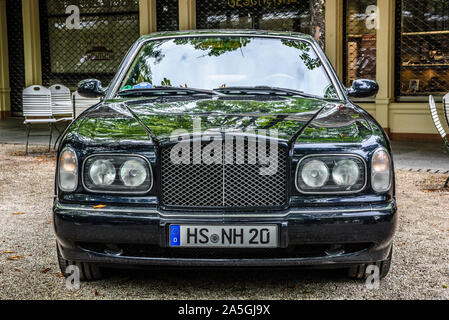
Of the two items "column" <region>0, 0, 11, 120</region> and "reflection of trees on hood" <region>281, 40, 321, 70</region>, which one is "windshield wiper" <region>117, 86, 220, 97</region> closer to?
"reflection of trees on hood" <region>281, 40, 321, 70</region>

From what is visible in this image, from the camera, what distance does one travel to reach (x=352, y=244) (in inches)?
128

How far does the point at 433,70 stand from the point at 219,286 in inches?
361

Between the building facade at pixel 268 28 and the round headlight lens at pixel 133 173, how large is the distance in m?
6.05

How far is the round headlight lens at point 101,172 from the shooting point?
3.21 meters

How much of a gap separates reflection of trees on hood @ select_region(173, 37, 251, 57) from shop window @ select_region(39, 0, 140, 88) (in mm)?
10744

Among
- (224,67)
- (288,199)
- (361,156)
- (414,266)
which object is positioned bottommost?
(414,266)

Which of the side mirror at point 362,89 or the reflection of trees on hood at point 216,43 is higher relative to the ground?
the reflection of trees on hood at point 216,43

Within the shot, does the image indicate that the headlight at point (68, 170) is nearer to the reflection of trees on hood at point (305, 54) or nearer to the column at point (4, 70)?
the reflection of trees on hood at point (305, 54)

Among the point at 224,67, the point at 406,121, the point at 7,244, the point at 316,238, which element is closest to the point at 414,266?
the point at 316,238

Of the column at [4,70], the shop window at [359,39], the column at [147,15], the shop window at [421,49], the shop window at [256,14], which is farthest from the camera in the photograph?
the column at [4,70]

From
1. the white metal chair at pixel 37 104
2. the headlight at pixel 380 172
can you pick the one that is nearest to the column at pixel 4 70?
the white metal chair at pixel 37 104

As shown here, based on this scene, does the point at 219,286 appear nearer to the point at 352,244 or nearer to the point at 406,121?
the point at 352,244

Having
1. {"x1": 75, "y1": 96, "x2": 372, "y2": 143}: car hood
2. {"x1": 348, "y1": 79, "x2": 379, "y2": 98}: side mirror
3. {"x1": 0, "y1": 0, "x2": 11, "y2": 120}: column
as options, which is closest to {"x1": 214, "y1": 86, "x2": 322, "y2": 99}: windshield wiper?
{"x1": 75, "y1": 96, "x2": 372, "y2": 143}: car hood

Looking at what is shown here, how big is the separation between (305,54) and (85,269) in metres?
2.20
